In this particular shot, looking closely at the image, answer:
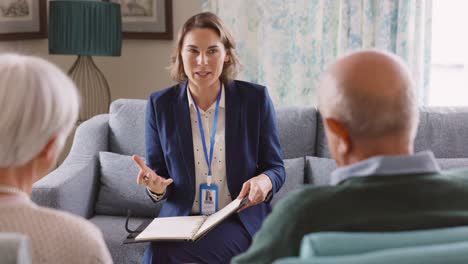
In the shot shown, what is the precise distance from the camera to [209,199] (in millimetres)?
2594

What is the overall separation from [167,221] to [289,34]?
1.77m

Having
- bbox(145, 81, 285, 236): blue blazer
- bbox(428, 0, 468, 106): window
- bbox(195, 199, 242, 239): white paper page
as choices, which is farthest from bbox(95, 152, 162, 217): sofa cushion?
bbox(428, 0, 468, 106): window

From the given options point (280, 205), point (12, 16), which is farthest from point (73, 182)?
point (280, 205)

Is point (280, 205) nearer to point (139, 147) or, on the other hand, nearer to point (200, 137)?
point (200, 137)

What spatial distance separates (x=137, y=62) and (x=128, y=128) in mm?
1052

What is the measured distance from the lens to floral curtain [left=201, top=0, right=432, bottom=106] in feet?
12.1

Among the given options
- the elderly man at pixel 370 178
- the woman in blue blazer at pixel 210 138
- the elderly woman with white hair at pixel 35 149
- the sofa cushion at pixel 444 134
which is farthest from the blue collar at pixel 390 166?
the sofa cushion at pixel 444 134

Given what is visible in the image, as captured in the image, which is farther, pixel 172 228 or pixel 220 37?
pixel 220 37

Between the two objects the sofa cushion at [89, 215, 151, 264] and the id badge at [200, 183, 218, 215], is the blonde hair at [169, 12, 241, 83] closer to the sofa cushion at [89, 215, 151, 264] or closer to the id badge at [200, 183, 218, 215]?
the id badge at [200, 183, 218, 215]

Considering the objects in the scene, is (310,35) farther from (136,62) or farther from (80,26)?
(80,26)

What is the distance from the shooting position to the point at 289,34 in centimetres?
388

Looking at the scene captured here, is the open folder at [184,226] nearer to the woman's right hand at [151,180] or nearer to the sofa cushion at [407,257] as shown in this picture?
the woman's right hand at [151,180]

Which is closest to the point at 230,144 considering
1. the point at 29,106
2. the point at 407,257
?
the point at 29,106

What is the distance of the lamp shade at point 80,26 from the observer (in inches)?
143
